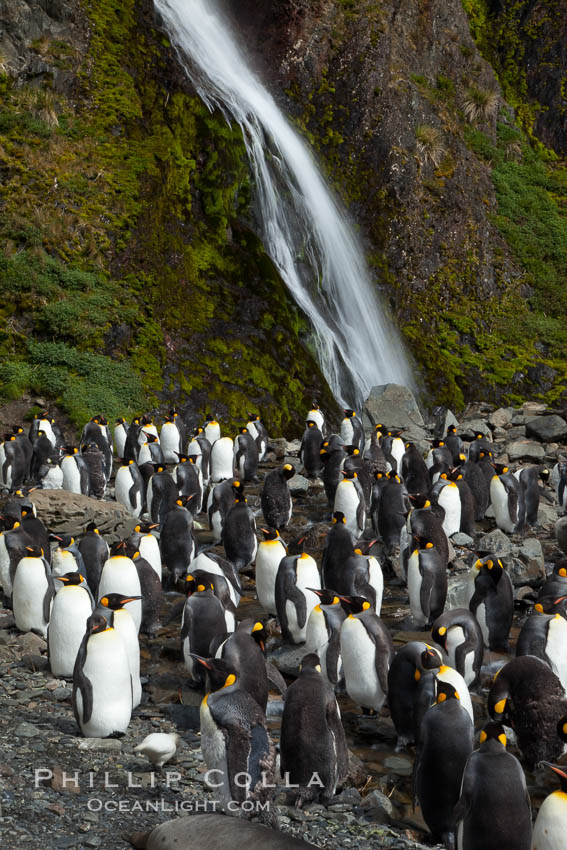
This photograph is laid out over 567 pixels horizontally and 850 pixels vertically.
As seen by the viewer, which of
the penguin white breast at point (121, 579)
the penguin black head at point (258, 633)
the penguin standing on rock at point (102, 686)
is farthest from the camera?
the penguin white breast at point (121, 579)

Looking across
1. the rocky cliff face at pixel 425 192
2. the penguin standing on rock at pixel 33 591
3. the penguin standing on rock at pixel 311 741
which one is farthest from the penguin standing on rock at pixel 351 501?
the rocky cliff face at pixel 425 192

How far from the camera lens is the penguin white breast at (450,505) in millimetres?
12648

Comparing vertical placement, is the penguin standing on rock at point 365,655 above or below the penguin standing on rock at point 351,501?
above

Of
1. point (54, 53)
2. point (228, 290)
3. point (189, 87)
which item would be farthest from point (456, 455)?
point (54, 53)

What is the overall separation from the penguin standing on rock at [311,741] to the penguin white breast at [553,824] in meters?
1.62

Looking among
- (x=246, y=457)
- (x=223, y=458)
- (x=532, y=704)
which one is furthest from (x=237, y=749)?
(x=223, y=458)

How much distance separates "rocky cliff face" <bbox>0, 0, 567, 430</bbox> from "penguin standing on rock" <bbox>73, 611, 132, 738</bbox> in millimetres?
11625

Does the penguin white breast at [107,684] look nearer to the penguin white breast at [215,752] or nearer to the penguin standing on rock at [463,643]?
the penguin white breast at [215,752]

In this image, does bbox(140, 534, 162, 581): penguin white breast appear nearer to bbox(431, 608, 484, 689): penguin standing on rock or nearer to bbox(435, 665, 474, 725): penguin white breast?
bbox(431, 608, 484, 689): penguin standing on rock

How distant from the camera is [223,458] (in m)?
16.7

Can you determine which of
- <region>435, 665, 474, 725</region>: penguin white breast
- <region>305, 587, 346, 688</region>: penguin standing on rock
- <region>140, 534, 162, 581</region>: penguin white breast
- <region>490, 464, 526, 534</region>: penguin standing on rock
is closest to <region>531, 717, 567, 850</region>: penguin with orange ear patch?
<region>435, 665, 474, 725</region>: penguin white breast

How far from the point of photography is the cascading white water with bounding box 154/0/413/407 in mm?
22547

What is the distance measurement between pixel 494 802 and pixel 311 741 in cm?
143

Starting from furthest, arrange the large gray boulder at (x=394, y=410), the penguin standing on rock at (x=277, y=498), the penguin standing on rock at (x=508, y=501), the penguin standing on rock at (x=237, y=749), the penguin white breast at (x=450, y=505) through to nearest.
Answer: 1. the large gray boulder at (x=394, y=410)
2. the penguin standing on rock at (x=508, y=501)
3. the penguin standing on rock at (x=277, y=498)
4. the penguin white breast at (x=450, y=505)
5. the penguin standing on rock at (x=237, y=749)
